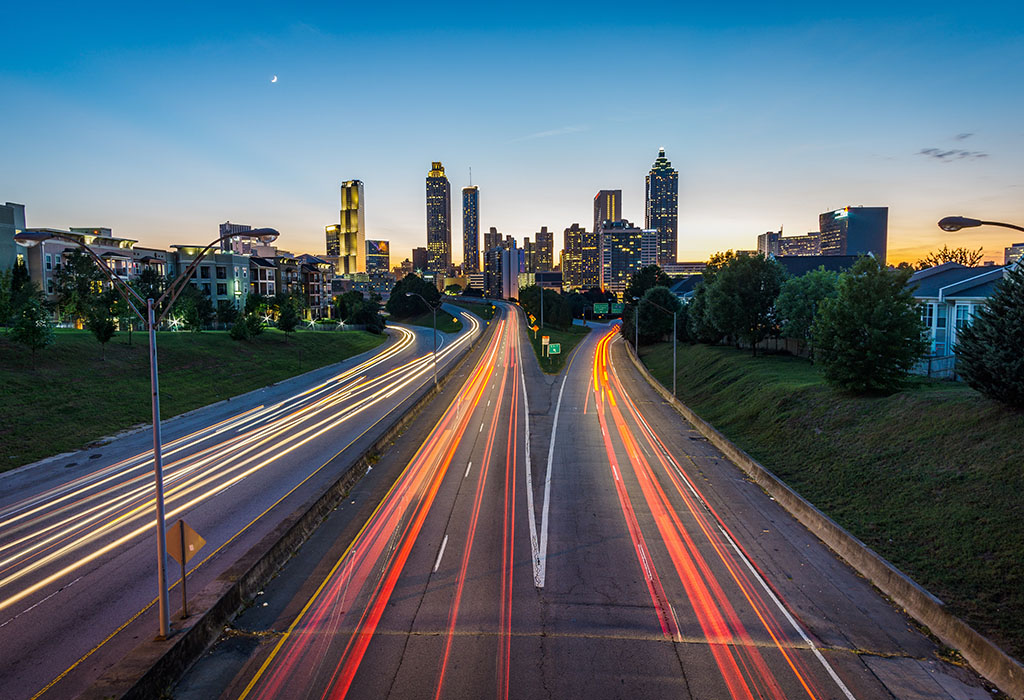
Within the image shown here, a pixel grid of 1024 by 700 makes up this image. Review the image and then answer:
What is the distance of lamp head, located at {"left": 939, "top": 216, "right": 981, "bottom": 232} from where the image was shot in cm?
1107

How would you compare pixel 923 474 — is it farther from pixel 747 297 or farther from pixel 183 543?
pixel 747 297

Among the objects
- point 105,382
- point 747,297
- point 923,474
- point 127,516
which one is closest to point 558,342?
point 747,297

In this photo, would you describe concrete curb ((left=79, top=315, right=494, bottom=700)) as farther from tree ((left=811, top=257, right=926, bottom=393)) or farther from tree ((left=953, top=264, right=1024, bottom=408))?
tree ((left=811, top=257, right=926, bottom=393))

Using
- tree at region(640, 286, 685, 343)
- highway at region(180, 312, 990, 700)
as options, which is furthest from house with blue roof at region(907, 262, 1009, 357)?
tree at region(640, 286, 685, 343)

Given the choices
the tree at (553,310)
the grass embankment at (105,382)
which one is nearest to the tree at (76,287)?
the grass embankment at (105,382)

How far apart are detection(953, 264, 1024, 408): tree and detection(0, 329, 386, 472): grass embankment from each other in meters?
41.8

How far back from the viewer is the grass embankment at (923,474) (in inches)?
551

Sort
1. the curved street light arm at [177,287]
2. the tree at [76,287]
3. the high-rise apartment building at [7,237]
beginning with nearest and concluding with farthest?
the curved street light arm at [177,287]
the high-rise apartment building at [7,237]
the tree at [76,287]

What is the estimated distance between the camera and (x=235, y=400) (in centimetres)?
4566

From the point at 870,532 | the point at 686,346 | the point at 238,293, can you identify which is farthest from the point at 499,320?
the point at 870,532

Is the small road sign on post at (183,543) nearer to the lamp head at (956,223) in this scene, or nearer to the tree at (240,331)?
the lamp head at (956,223)

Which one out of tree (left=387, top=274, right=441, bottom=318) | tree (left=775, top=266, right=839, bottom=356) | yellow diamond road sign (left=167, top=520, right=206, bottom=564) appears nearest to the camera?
yellow diamond road sign (left=167, top=520, right=206, bottom=564)

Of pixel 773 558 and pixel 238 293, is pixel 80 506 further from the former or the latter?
pixel 238 293

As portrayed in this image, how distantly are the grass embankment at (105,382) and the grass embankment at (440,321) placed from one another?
180 ft
